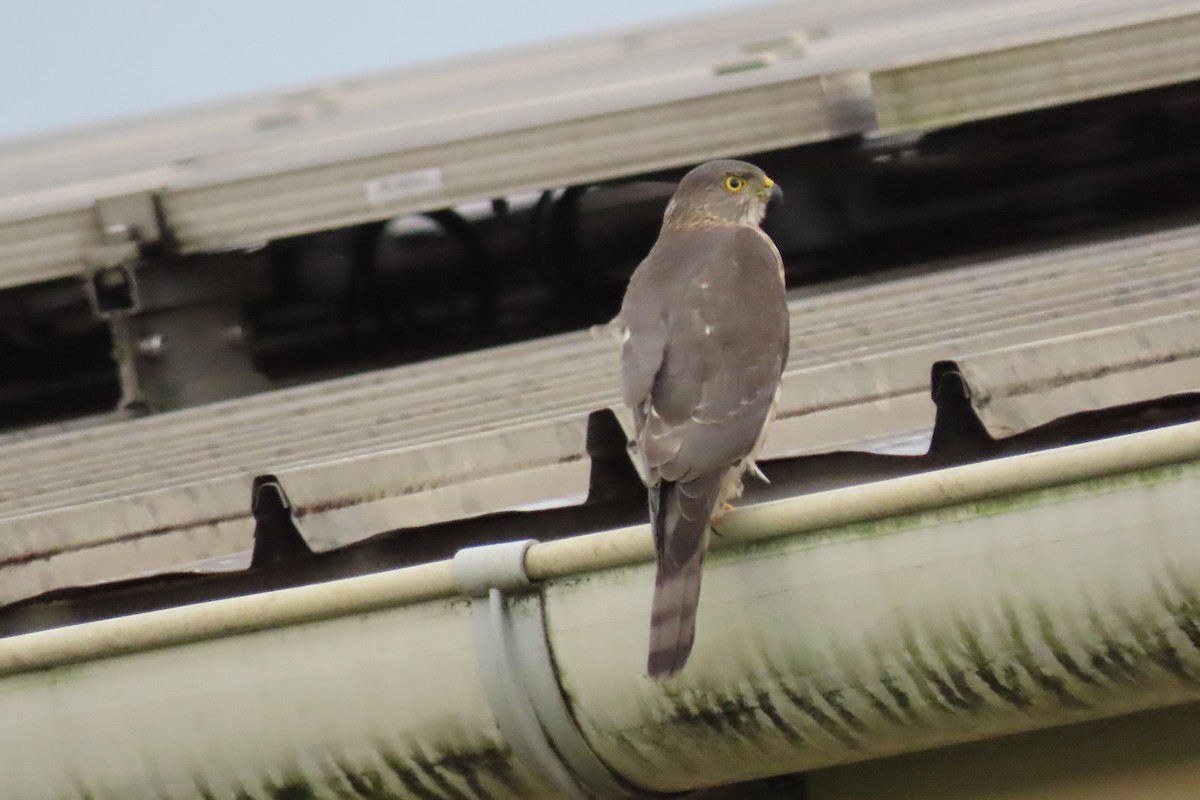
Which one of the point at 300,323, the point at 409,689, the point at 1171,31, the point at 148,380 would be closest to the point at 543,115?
the point at 300,323

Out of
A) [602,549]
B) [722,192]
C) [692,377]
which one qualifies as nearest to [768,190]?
[722,192]

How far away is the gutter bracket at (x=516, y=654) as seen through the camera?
2346mm

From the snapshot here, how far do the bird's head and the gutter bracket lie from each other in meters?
1.58

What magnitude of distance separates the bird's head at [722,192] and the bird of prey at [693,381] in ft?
0.29

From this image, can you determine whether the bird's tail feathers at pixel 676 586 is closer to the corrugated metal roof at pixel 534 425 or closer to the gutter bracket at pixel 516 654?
the gutter bracket at pixel 516 654

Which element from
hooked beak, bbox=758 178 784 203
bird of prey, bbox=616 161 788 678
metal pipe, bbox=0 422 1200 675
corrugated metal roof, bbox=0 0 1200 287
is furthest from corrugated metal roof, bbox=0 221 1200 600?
corrugated metal roof, bbox=0 0 1200 287

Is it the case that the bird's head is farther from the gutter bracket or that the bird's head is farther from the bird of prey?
the gutter bracket

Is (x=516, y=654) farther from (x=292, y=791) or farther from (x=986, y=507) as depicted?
(x=986, y=507)

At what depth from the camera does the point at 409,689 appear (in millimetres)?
2412

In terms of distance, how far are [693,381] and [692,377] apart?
0.05ft

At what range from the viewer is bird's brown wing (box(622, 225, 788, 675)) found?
2.29 metres

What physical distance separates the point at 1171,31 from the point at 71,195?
300cm

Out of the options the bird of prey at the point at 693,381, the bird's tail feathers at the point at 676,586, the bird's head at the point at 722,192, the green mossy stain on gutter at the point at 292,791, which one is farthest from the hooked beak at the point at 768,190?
the green mossy stain on gutter at the point at 292,791

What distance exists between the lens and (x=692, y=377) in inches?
113
